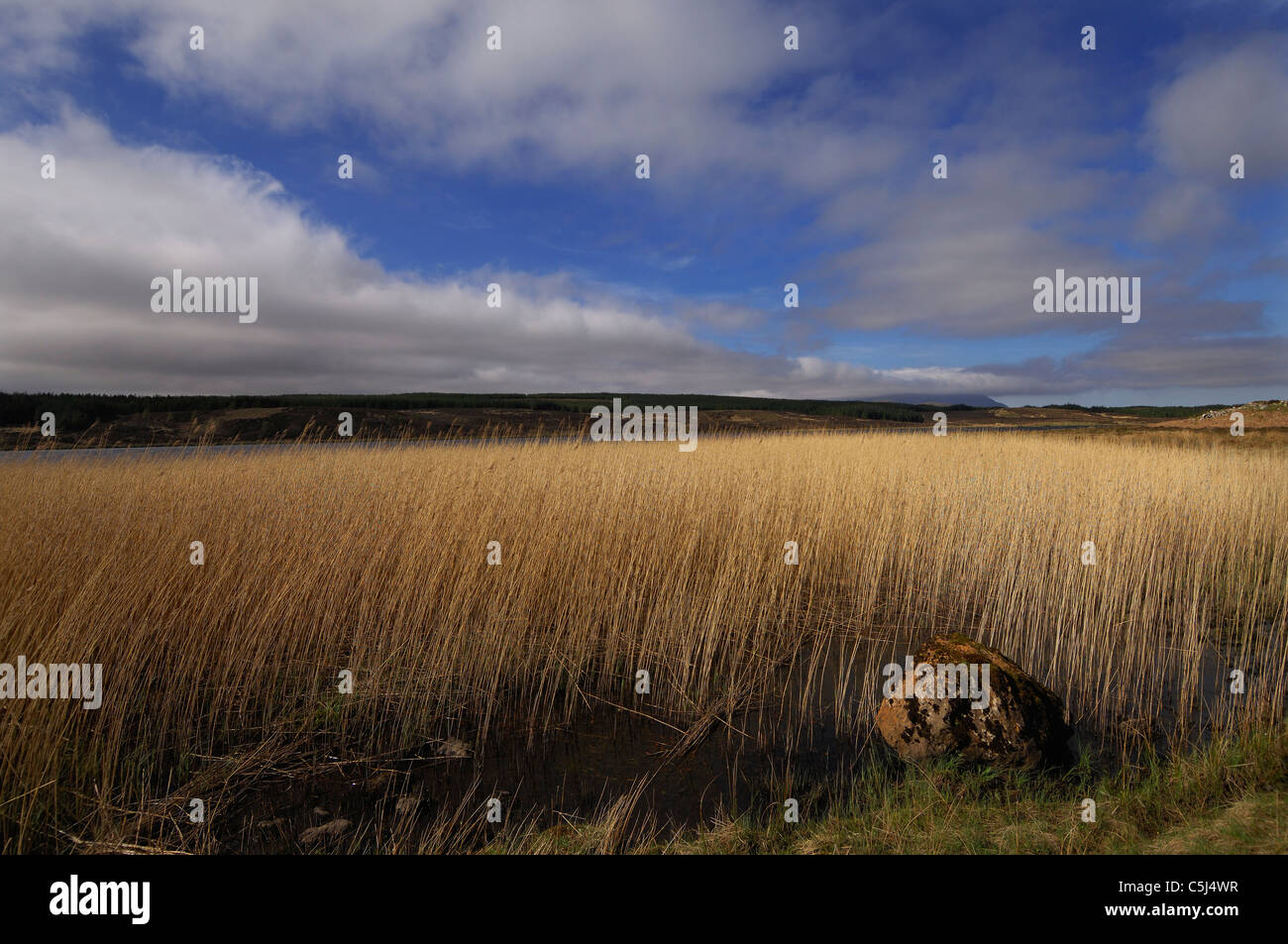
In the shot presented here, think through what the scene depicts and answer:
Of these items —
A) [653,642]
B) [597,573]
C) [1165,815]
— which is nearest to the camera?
[1165,815]

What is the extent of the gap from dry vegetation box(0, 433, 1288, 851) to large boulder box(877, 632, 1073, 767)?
18.4 inches

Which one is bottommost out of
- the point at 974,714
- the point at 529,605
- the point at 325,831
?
the point at 325,831

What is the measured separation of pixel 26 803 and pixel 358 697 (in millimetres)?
1652

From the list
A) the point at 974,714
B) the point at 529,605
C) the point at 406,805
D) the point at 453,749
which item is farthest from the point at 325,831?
the point at 974,714

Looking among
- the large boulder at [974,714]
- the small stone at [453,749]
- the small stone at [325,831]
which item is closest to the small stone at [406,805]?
the small stone at [325,831]

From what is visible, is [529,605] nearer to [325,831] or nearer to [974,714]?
[325,831]

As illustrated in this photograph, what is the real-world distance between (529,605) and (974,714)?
141 inches

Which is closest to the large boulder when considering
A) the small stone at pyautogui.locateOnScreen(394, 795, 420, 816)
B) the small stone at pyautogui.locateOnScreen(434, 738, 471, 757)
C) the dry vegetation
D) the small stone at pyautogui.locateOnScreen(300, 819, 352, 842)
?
the dry vegetation

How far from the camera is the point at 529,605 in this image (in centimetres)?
519

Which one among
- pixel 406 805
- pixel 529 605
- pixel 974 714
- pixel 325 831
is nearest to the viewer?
pixel 325 831

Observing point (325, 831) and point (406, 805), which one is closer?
point (325, 831)

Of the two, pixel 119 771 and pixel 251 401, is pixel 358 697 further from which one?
pixel 251 401
